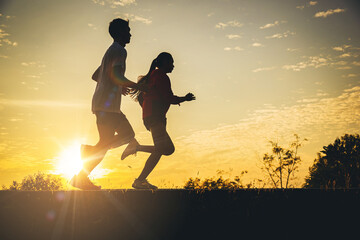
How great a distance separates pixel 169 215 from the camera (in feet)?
10.8

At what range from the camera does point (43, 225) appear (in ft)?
10.4

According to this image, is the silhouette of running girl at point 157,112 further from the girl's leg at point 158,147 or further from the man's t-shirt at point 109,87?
the man's t-shirt at point 109,87

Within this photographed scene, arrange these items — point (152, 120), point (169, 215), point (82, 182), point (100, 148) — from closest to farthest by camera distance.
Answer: point (169, 215) < point (82, 182) < point (100, 148) < point (152, 120)

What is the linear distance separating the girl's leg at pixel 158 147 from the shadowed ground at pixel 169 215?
1705mm

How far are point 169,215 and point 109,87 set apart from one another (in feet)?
7.88

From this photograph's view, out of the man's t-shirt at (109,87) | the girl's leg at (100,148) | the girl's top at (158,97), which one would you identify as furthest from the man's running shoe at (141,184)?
the man's t-shirt at (109,87)

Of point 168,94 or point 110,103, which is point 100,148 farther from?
point 168,94

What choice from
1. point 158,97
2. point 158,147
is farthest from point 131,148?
point 158,97

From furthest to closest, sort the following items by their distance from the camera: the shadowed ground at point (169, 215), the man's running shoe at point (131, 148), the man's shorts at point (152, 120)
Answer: the man's running shoe at point (131, 148) → the man's shorts at point (152, 120) → the shadowed ground at point (169, 215)

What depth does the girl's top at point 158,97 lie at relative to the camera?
5.03 meters

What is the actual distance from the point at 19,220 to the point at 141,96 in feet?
9.17

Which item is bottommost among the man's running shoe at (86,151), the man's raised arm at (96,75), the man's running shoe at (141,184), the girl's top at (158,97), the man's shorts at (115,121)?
the man's running shoe at (141,184)

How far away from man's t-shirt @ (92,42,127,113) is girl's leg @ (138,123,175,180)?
2.33 ft

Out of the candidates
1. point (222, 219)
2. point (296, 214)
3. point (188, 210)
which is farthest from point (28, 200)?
point (296, 214)
